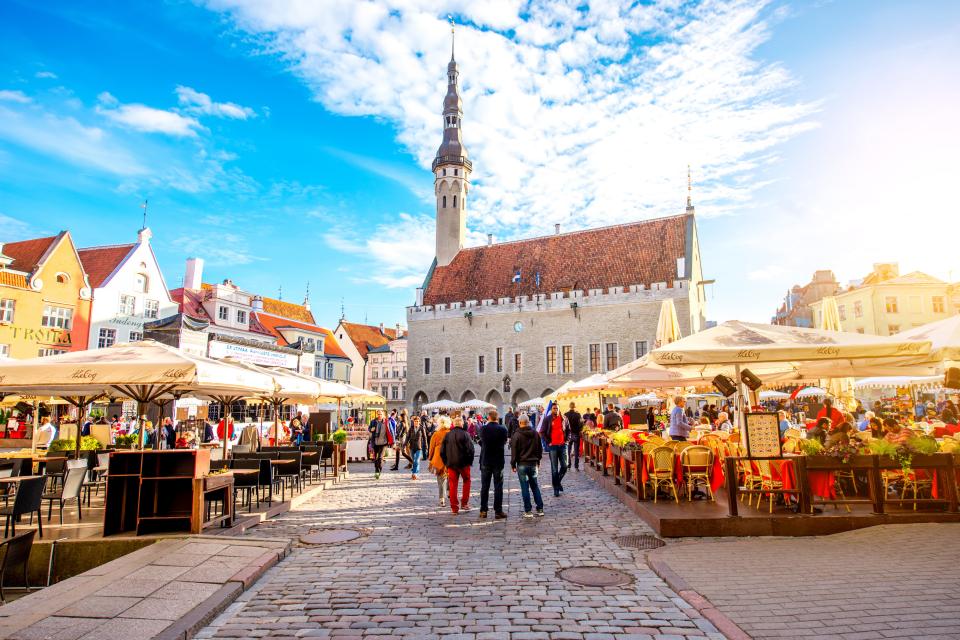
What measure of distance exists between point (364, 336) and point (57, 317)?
127 feet

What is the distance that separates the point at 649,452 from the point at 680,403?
4011mm

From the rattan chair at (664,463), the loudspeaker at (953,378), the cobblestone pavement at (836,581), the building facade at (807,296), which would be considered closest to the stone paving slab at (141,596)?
the cobblestone pavement at (836,581)

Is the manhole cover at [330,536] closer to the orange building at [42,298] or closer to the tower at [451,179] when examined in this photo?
the orange building at [42,298]

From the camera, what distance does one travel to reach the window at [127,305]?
3306cm

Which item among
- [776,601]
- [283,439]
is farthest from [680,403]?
[283,439]

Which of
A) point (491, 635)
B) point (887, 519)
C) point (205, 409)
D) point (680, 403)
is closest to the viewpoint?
point (491, 635)

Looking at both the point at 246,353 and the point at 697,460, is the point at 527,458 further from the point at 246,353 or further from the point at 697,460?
the point at 246,353

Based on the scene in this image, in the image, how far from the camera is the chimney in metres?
40.4

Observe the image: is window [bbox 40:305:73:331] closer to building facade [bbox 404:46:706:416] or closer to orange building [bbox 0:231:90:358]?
orange building [bbox 0:231:90:358]

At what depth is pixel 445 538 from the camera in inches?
323

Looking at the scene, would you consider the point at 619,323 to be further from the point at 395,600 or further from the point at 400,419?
the point at 395,600

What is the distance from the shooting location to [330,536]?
8.27 meters

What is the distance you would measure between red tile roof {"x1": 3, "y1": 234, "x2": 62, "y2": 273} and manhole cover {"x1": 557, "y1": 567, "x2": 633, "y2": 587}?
33.1 meters

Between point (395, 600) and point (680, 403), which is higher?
point (680, 403)
